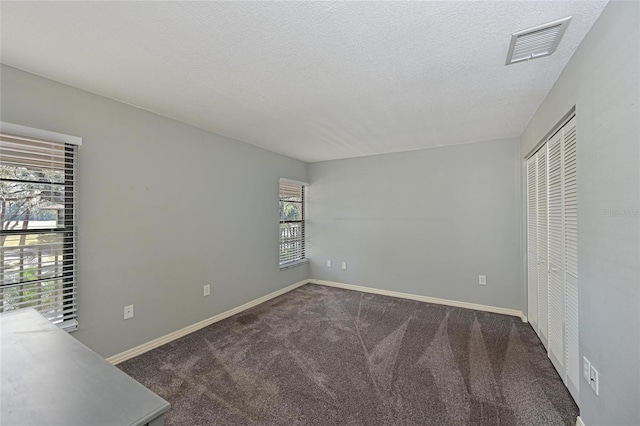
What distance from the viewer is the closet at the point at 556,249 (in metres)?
1.83

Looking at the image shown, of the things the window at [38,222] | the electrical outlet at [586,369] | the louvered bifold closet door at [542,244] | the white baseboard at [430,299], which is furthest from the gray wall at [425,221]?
the window at [38,222]

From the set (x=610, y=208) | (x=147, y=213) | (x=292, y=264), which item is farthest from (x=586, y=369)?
(x=292, y=264)

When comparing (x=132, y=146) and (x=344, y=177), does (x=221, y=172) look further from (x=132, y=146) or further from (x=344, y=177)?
(x=344, y=177)

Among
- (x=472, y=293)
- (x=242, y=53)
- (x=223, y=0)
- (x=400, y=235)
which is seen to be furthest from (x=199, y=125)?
(x=472, y=293)

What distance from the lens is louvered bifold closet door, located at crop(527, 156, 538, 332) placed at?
9.26 ft

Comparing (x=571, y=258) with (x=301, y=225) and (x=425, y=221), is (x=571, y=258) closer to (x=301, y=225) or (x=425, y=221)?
(x=425, y=221)

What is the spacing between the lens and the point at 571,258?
187cm

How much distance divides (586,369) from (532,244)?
178cm

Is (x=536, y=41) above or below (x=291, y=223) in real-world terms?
above

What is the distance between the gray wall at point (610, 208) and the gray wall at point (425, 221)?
2.11 meters

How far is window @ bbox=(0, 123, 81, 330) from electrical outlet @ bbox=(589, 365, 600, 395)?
3529 millimetres

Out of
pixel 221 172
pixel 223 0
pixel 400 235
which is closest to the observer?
pixel 223 0

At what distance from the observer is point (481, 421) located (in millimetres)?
1686

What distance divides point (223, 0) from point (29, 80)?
179 centimetres
